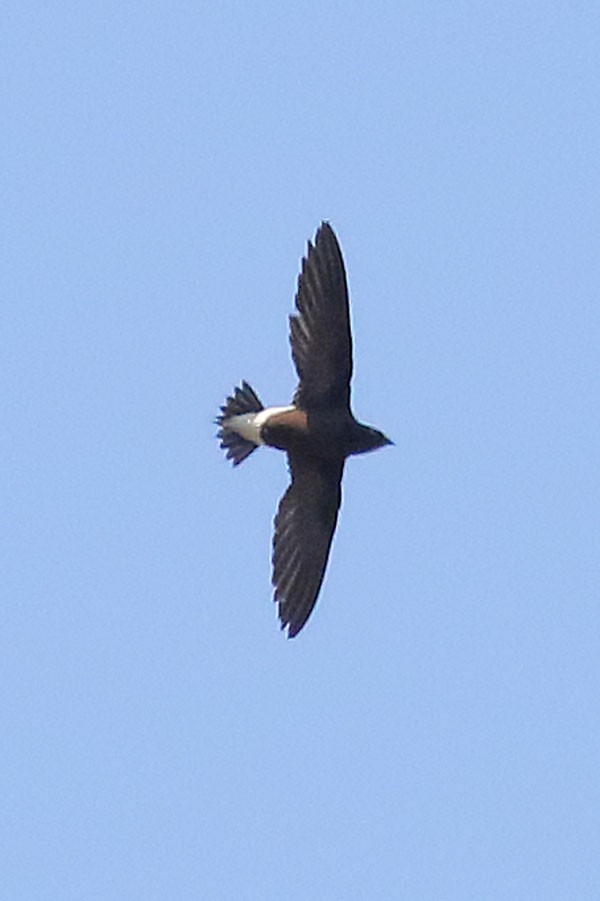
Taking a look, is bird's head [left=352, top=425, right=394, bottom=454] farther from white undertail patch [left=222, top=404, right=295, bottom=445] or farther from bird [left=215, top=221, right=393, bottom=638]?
white undertail patch [left=222, top=404, right=295, bottom=445]

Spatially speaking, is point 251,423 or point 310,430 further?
point 251,423

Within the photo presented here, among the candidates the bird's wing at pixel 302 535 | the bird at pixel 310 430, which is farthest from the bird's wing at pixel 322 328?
the bird's wing at pixel 302 535

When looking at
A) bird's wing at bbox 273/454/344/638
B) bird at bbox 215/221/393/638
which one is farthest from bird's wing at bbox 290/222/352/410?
bird's wing at bbox 273/454/344/638

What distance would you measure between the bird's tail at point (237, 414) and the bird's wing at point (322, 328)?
87 cm

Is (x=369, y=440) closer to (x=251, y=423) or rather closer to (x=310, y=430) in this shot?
(x=310, y=430)

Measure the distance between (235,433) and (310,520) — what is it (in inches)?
34.1

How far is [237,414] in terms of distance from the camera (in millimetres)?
28094

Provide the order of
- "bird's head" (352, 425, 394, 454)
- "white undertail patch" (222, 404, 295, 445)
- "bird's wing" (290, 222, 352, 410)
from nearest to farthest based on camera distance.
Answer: "bird's wing" (290, 222, 352, 410) → "bird's head" (352, 425, 394, 454) → "white undertail patch" (222, 404, 295, 445)

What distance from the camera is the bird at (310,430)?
26.9 meters

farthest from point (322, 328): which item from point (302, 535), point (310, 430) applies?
point (302, 535)

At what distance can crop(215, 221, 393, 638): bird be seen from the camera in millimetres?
26922

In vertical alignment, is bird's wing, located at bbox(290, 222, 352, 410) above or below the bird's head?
above

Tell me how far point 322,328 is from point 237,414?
1395mm

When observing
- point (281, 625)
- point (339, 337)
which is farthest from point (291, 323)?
point (281, 625)
